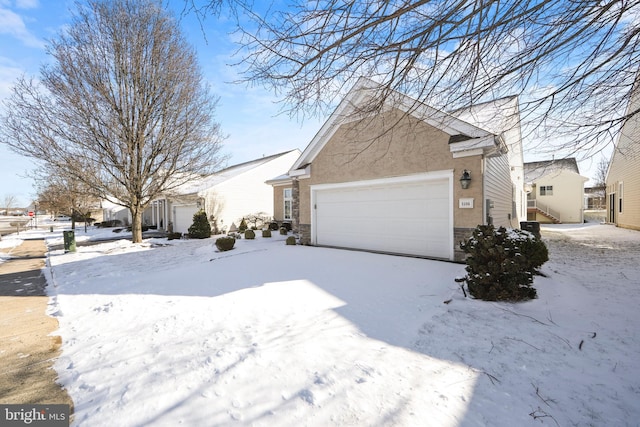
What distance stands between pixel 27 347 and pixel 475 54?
21.6 ft

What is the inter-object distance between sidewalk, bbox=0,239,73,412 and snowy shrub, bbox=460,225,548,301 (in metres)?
5.46

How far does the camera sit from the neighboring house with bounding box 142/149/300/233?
1752 centimetres

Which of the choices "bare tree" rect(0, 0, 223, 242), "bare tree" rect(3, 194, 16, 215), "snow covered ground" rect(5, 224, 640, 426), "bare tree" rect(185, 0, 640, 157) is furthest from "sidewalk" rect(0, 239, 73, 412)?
"bare tree" rect(3, 194, 16, 215)

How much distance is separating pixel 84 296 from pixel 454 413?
6656 mm

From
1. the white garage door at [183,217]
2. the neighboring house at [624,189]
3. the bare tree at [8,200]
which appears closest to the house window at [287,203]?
the white garage door at [183,217]

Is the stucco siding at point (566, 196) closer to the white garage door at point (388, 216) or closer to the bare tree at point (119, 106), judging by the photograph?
the white garage door at point (388, 216)

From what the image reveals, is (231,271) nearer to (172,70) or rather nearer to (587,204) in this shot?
(172,70)

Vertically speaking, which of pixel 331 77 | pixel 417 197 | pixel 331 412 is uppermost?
pixel 331 77

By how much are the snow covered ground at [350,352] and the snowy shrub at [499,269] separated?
0.23 metres

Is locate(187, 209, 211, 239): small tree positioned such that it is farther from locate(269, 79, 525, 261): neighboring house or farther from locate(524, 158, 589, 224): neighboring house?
locate(524, 158, 589, 224): neighboring house

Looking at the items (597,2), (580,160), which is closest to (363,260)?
(580,160)

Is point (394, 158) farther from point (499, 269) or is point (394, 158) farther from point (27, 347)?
point (27, 347)

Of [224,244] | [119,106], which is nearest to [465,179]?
[224,244]

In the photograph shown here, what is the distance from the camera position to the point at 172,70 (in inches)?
488
